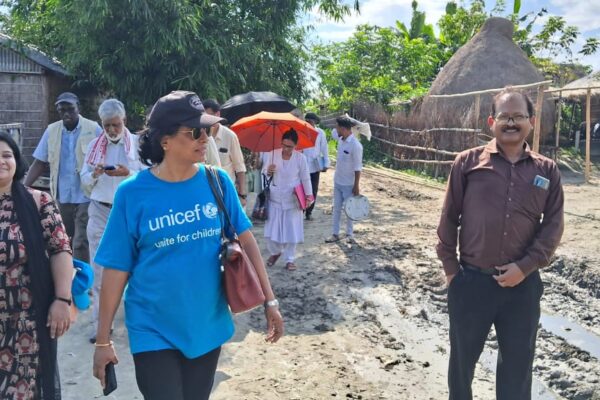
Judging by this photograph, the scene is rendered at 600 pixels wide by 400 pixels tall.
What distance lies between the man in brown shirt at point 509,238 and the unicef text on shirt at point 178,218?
1479mm

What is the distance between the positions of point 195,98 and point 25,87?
9284mm

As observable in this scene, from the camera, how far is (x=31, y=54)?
10.7 metres

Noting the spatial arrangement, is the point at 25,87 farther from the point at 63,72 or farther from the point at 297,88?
the point at 297,88

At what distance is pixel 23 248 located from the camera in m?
2.73

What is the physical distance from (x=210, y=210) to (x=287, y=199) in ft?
16.1

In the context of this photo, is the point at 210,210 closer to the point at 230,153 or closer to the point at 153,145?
the point at 153,145

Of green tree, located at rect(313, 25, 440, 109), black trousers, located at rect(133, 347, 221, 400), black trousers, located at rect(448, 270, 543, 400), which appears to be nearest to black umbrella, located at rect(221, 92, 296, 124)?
black trousers, located at rect(448, 270, 543, 400)

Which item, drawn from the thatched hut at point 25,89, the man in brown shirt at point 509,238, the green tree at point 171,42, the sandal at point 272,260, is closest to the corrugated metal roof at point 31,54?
the thatched hut at point 25,89

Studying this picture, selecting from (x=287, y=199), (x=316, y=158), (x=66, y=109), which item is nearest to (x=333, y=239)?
(x=287, y=199)

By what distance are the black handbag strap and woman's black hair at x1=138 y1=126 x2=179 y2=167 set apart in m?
0.20

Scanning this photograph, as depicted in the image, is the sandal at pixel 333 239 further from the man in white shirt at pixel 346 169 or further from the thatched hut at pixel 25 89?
the thatched hut at pixel 25 89

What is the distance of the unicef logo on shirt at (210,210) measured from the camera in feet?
8.54

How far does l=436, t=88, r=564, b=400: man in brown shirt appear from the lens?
3266mm

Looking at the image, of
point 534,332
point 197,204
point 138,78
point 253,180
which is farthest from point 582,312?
point 138,78
